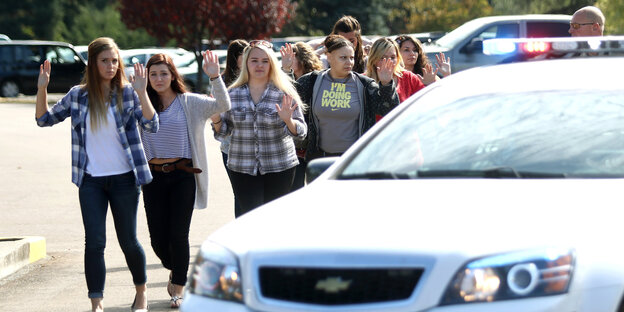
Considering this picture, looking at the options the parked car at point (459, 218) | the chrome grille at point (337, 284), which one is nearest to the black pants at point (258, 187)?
the parked car at point (459, 218)

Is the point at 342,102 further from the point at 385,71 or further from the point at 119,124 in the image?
the point at 119,124

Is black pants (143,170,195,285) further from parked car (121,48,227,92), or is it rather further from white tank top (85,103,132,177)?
parked car (121,48,227,92)

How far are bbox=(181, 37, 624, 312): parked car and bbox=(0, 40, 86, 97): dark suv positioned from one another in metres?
30.9

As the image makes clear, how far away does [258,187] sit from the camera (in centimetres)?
799

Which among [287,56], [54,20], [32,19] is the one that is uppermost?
[287,56]

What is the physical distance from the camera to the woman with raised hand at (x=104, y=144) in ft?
22.6

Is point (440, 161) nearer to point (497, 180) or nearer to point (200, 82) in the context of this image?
point (497, 180)

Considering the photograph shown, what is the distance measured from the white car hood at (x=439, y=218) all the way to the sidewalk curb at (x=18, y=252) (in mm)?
4992

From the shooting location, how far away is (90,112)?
6.92 meters

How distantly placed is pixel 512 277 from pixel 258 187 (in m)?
4.43

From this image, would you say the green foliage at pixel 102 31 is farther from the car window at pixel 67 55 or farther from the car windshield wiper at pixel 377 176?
the car windshield wiper at pixel 377 176

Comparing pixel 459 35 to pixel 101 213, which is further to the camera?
pixel 459 35

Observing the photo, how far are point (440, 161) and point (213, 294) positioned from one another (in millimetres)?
1167

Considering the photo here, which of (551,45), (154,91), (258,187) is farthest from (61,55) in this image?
(551,45)
